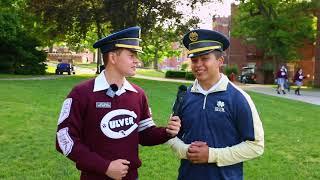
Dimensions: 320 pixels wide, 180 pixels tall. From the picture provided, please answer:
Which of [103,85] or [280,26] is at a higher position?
[280,26]

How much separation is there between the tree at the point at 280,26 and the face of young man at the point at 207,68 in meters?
43.6

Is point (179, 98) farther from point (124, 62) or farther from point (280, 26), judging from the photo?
point (280, 26)

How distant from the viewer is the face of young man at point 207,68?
371 cm

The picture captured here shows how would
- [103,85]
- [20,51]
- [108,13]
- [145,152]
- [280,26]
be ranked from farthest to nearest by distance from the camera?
[280,26]
[20,51]
[108,13]
[145,152]
[103,85]

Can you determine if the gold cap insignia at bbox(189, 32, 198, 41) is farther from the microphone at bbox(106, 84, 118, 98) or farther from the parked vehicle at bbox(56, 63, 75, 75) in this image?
the parked vehicle at bbox(56, 63, 75, 75)

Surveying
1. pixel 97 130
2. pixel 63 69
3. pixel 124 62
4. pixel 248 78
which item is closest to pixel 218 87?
pixel 124 62

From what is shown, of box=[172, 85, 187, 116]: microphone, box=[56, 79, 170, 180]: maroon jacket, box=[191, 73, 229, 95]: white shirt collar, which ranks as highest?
box=[191, 73, 229, 95]: white shirt collar

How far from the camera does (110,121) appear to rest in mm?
3564

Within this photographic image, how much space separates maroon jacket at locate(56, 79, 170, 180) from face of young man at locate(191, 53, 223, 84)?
1.67ft

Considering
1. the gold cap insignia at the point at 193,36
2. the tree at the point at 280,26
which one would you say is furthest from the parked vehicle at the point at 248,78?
the gold cap insignia at the point at 193,36

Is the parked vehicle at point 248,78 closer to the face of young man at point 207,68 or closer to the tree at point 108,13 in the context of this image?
the tree at point 108,13

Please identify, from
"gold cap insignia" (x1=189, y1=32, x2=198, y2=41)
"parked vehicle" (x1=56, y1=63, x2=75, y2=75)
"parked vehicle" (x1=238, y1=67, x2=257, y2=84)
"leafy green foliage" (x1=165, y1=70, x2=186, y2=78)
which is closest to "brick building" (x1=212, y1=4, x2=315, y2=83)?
"parked vehicle" (x1=238, y1=67, x2=257, y2=84)

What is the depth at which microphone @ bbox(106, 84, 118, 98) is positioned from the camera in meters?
3.60

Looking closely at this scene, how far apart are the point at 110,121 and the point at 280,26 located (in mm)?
45412
